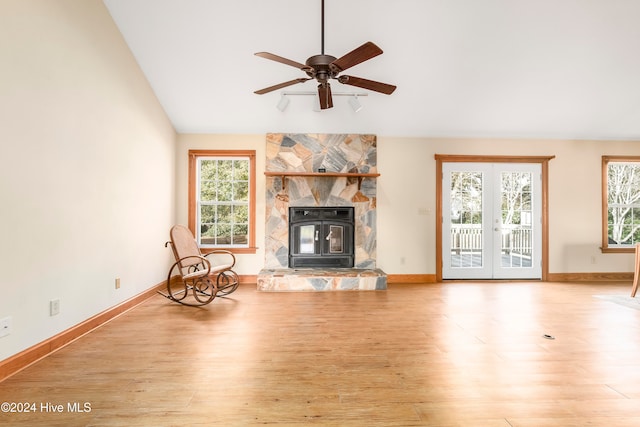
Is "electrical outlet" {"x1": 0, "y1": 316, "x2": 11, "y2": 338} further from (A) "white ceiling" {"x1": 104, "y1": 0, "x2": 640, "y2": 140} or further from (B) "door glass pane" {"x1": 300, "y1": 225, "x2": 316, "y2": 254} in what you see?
(B) "door glass pane" {"x1": 300, "y1": 225, "x2": 316, "y2": 254}

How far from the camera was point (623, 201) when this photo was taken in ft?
18.3

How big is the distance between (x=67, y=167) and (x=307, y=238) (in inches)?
130

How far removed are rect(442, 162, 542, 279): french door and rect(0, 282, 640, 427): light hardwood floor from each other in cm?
173

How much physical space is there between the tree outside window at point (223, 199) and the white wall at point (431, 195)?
215mm

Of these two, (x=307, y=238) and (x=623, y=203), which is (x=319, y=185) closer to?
(x=307, y=238)

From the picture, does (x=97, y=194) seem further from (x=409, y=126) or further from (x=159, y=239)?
(x=409, y=126)

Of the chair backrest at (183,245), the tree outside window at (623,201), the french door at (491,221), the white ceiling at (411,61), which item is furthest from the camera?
the tree outside window at (623,201)

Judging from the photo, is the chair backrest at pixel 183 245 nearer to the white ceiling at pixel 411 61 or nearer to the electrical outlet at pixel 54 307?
the electrical outlet at pixel 54 307

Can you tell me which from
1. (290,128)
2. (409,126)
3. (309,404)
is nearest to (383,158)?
(409,126)

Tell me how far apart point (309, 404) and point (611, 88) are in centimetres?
559

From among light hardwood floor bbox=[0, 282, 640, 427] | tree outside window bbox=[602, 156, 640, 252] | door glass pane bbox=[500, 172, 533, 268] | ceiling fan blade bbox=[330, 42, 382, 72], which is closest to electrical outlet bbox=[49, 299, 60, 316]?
light hardwood floor bbox=[0, 282, 640, 427]

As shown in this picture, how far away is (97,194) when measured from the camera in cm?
305

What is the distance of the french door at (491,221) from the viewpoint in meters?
5.37

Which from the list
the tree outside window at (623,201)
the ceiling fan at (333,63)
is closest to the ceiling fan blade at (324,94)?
the ceiling fan at (333,63)
